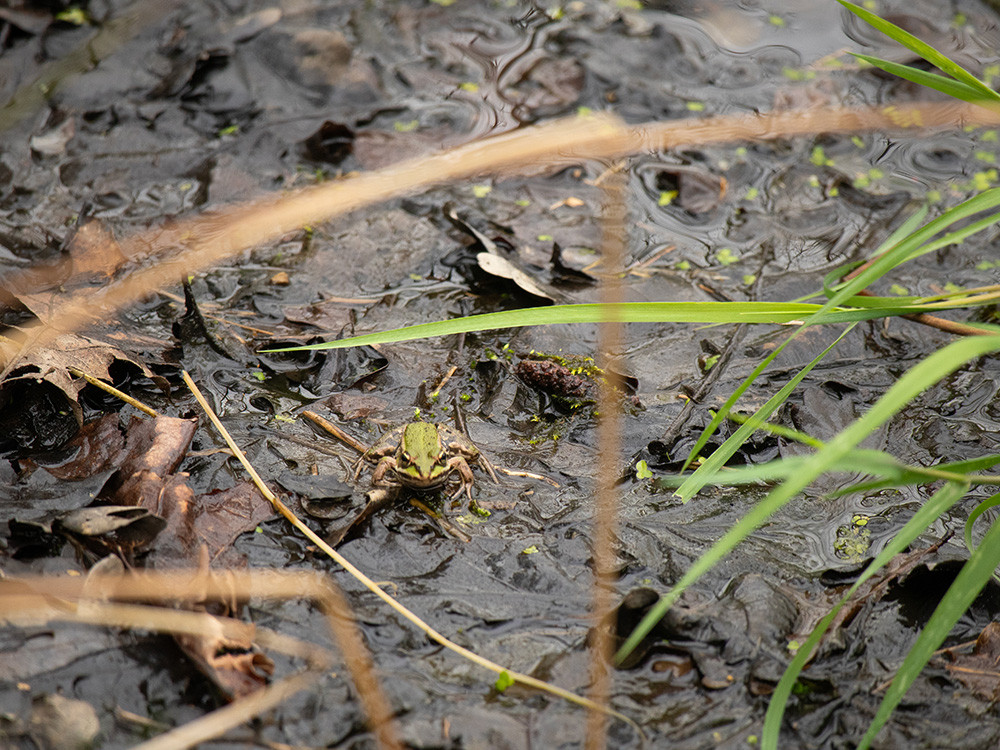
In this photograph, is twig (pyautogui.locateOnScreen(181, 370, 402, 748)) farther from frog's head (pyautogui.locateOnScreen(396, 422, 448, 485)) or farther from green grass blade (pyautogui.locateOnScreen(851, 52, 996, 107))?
green grass blade (pyautogui.locateOnScreen(851, 52, 996, 107))

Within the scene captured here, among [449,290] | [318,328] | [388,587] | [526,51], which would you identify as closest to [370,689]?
[388,587]

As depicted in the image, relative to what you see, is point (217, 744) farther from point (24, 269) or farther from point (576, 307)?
point (24, 269)

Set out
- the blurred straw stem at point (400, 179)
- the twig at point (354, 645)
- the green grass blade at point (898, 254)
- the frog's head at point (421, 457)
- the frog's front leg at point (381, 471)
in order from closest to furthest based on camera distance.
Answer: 1. the green grass blade at point (898, 254)
2. the twig at point (354, 645)
3. the frog's head at point (421, 457)
4. the frog's front leg at point (381, 471)
5. the blurred straw stem at point (400, 179)

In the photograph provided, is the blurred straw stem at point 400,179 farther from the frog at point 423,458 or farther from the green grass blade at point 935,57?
the green grass blade at point 935,57

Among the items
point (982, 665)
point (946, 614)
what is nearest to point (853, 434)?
point (946, 614)

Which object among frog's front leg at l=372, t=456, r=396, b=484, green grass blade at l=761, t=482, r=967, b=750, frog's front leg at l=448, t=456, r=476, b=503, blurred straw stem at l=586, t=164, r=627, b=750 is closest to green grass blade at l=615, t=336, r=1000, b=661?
green grass blade at l=761, t=482, r=967, b=750

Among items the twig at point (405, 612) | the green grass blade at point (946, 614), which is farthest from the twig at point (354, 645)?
the green grass blade at point (946, 614)
